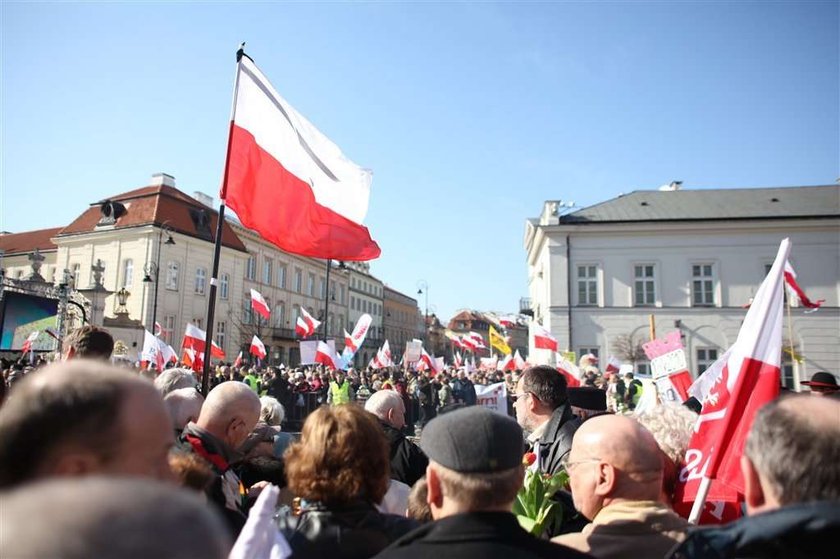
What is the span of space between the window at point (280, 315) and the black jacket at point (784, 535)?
58486mm

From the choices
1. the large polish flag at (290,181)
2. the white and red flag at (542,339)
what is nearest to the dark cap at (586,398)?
the large polish flag at (290,181)

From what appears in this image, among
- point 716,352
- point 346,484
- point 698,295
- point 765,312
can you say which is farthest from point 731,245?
point 346,484

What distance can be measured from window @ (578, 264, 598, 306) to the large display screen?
83.7ft

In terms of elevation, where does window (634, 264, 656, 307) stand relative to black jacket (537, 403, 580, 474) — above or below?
above

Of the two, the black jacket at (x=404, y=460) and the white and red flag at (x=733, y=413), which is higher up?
the white and red flag at (x=733, y=413)

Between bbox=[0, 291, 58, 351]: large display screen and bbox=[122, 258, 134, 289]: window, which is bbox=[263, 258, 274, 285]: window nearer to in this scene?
bbox=[122, 258, 134, 289]: window

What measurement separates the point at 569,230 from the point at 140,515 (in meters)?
31.5

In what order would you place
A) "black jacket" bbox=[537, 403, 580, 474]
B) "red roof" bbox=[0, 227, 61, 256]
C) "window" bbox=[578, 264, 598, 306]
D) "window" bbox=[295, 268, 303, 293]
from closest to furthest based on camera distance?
"black jacket" bbox=[537, 403, 580, 474]
"window" bbox=[578, 264, 598, 306]
"red roof" bbox=[0, 227, 61, 256]
"window" bbox=[295, 268, 303, 293]

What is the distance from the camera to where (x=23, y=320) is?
23.8 m

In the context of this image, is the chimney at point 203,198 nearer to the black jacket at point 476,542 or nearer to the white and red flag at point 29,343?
the white and red flag at point 29,343

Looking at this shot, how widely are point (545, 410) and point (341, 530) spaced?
2626mm

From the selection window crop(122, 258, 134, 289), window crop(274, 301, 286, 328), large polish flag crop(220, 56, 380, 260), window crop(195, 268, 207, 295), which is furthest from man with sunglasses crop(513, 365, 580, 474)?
window crop(274, 301, 286, 328)

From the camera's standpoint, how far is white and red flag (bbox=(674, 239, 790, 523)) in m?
2.82

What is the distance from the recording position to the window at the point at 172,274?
41.0 m
